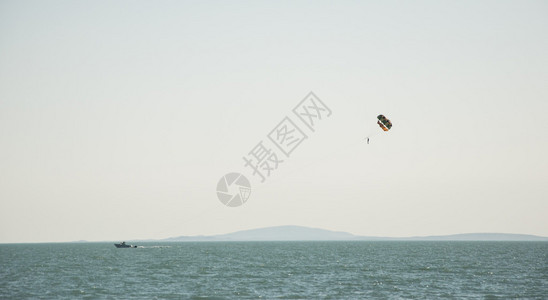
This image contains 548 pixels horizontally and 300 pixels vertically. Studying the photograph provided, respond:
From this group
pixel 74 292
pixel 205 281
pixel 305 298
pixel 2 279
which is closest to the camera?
pixel 305 298

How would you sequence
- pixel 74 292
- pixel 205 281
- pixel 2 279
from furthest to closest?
pixel 2 279
pixel 205 281
pixel 74 292

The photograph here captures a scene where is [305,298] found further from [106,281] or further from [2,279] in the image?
[2,279]

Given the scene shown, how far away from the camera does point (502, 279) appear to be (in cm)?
5928

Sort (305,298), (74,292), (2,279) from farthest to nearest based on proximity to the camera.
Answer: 1. (2,279)
2. (74,292)
3. (305,298)

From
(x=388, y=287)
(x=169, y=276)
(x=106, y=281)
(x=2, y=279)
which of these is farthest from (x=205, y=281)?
(x=2, y=279)

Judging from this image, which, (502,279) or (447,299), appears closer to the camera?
(447,299)

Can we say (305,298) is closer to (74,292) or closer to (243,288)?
(243,288)

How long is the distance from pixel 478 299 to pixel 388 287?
9.77m

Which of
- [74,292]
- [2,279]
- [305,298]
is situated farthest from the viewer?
[2,279]

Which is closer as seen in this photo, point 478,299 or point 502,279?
point 478,299

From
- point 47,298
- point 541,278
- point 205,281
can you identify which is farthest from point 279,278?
point 541,278

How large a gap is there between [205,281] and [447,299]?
26.8m

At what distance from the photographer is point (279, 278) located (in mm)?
59250

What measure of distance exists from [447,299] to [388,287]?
331 inches
